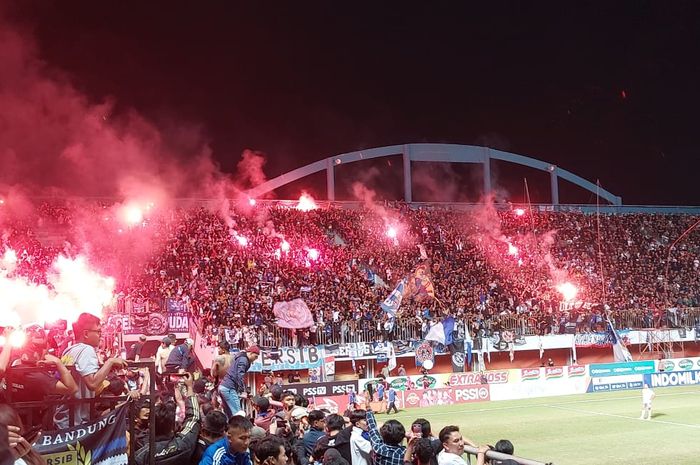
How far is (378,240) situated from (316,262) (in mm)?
4863

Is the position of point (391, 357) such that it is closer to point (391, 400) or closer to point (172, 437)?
point (391, 400)

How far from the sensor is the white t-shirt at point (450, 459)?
646 centimetres

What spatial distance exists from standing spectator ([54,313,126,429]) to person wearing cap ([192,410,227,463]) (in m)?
0.90

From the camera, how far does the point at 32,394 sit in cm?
555

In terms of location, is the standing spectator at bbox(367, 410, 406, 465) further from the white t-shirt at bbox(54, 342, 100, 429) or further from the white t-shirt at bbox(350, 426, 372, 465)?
the white t-shirt at bbox(54, 342, 100, 429)

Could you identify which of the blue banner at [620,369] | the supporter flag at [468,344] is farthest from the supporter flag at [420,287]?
the blue banner at [620,369]

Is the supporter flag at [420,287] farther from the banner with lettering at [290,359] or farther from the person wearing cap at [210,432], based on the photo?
the person wearing cap at [210,432]

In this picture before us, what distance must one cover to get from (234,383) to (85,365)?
3.39m

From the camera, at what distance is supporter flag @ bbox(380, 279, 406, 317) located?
3281 cm

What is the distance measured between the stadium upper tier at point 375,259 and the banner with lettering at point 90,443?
23.4 metres

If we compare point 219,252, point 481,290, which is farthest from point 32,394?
point 481,290

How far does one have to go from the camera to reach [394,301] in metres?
33.2

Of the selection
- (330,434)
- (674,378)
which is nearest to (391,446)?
(330,434)

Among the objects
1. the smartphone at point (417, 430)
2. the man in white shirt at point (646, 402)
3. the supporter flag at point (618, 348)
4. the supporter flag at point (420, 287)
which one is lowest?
the man in white shirt at point (646, 402)
